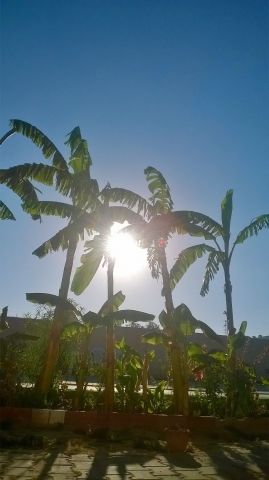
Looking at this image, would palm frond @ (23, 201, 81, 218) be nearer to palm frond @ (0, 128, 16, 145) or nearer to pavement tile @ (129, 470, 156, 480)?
palm frond @ (0, 128, 16, 145)

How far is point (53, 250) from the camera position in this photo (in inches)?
430

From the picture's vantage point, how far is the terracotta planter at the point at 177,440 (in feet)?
24.4

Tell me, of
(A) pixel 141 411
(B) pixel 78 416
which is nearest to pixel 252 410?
(A) pixel 141 411

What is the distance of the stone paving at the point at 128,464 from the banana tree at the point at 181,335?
2094 millimetres

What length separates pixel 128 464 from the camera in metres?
6.34

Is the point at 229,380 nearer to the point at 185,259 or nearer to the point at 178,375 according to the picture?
the point at 178,375

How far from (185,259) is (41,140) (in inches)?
211

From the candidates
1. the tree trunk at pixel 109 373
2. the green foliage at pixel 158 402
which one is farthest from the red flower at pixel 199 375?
the tree trunk at pixel 109 373

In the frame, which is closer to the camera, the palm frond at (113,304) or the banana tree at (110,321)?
the banana tree at (110,321)

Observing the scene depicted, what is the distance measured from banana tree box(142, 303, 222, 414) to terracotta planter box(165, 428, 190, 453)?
2328mm

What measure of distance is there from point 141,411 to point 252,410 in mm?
3080

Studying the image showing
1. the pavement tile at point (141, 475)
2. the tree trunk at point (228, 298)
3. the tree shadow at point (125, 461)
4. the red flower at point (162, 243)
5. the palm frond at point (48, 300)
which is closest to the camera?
the pavement tile at point (141, 475)

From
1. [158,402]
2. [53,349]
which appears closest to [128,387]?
[158,402]

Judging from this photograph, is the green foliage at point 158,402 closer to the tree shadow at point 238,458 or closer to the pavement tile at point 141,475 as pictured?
the tree shadow at point 238,458
